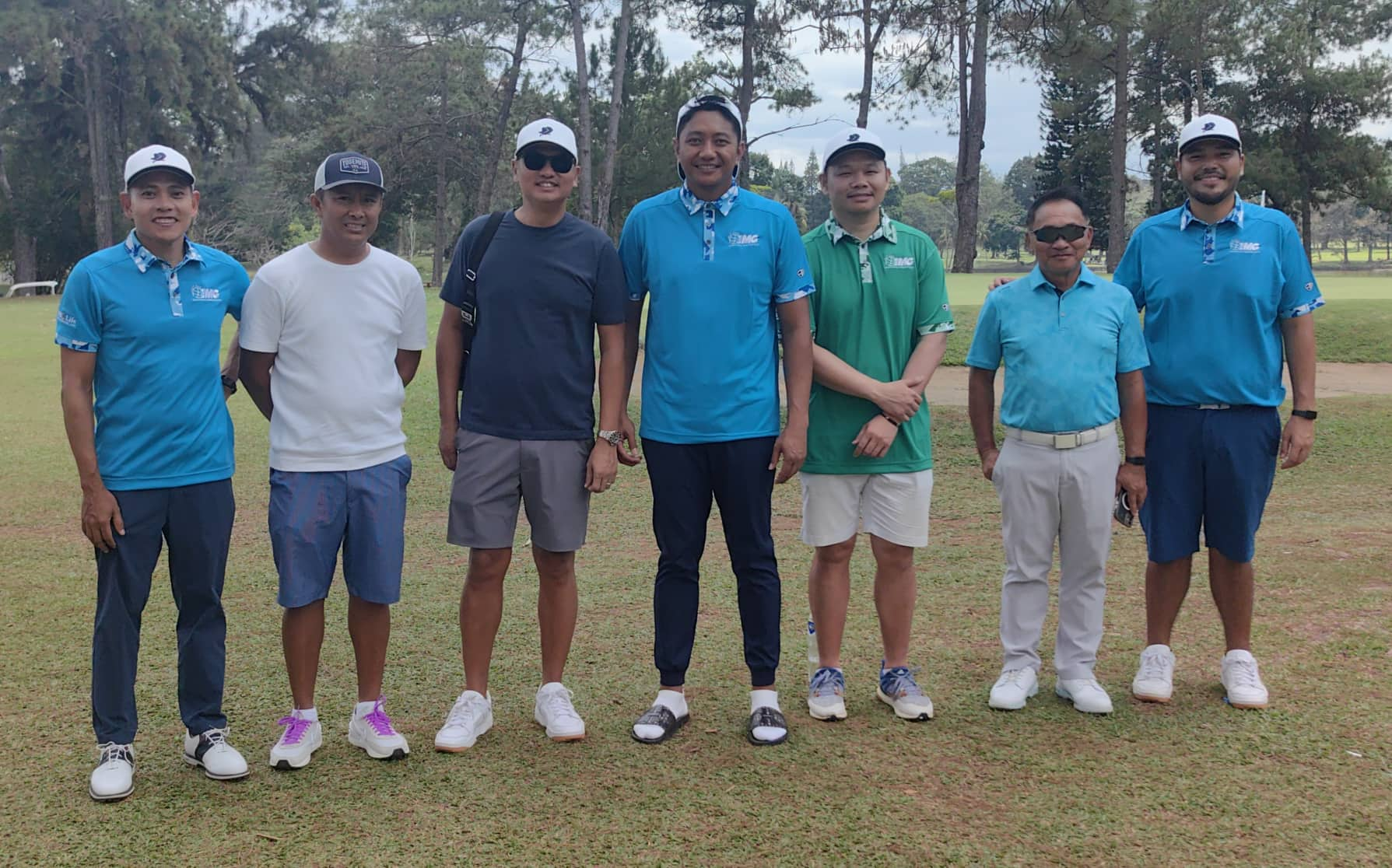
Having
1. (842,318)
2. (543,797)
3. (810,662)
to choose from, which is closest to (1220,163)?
(842,318)

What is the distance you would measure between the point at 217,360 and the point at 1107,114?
4685 centimetres

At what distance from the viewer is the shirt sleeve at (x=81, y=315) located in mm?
3471

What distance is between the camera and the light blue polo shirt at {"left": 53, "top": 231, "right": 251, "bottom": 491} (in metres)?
3.51

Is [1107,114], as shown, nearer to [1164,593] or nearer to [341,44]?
[341,44]

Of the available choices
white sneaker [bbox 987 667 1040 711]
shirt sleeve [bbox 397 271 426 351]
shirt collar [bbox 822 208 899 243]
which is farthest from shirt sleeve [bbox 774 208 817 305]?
white sneaker [bbox 987 667 1040 711]

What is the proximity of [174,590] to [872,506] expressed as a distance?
7.67ft

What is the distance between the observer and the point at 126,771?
11.8 ft

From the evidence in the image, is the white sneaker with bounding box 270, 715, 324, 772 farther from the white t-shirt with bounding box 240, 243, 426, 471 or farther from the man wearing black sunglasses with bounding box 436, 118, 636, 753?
the white t-shirt with bounding box 240, 243, 426, 471

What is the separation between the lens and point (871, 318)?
165 inches

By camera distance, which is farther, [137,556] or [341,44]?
[341,44]

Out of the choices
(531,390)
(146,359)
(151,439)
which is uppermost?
(146,359)

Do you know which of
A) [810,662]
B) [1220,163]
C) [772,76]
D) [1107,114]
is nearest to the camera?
[1220,163]

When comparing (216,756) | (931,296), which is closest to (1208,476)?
(931,296)

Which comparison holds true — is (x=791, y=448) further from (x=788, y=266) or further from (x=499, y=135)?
(x=499, y=135)
